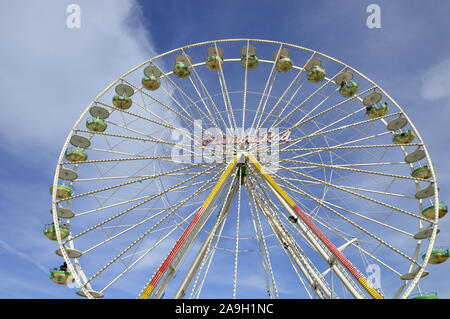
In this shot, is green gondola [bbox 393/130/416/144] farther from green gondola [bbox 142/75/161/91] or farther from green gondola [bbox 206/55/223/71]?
green gondola [bbox 142/75/161/91]

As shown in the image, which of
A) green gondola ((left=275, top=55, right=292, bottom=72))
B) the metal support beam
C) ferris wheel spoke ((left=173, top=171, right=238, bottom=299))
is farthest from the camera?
green gondola ((left=275, top=55, right=292, bottom=72))

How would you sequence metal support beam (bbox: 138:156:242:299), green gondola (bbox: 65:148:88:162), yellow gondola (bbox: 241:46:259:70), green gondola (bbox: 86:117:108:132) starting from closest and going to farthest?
metal support beam (bbox: 138:156:242:299) → green gondola (bbox: 65:148:88:162) → green gondola (bbox: 86:117:108:132) → yellow gondola (bbox: 241:46:259:70)

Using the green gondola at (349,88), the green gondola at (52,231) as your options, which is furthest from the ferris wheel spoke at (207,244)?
the green gondola at (349,88)

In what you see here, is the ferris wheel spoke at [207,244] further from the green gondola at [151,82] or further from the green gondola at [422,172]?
the green gondola at [422,172]

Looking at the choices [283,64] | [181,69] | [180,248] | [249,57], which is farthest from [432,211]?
[181,69]

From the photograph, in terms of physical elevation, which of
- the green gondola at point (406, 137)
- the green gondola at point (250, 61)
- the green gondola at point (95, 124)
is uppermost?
the green gondola at point (250, 61)

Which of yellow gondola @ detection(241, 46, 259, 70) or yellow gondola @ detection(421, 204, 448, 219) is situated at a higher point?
yellow gondola @ detection(241, 46, 259, 70)

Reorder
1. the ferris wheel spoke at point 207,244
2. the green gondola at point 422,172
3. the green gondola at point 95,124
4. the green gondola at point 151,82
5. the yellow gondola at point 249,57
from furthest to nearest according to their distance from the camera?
the yellow gondola at point 249,57
the green gondola at point 151,82
the green gondola at point 95,124
the green gondola at point 422,172
the ferris wheel spoke at point 207,244

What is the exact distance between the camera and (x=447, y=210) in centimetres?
1516

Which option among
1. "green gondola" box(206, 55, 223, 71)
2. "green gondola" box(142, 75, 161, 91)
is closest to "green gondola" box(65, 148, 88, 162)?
"green gondola" box(142, 75, 161, 91)
